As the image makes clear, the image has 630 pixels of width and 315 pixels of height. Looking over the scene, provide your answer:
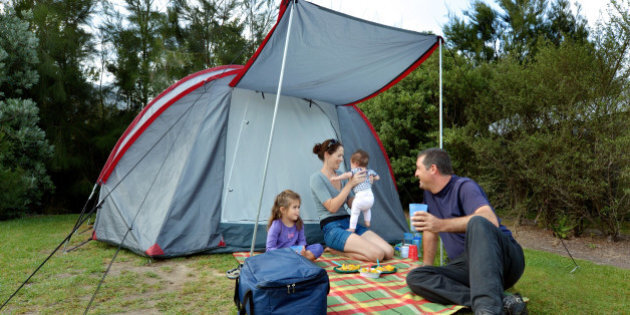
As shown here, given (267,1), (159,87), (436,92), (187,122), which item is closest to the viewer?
(187,122)

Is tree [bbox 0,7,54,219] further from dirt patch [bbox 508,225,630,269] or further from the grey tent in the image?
dirt patch [bbox 508,225,630,269]

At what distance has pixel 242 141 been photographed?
4.36m

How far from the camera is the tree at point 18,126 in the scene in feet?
19.1

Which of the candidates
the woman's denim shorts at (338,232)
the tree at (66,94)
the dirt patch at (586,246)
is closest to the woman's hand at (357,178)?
the woman's denim shorts at (338,232)

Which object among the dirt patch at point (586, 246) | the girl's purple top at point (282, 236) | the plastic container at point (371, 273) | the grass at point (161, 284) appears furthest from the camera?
the dirt patch at point (586, 246)

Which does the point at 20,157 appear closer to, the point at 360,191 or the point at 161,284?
the point at 161,284

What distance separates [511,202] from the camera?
18.9ft

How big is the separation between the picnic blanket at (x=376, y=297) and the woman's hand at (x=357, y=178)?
830 mm

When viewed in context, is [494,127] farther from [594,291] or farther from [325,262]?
[325,262]

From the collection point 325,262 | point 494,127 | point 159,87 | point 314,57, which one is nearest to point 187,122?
point 314,57

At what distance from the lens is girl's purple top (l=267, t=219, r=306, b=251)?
344cm

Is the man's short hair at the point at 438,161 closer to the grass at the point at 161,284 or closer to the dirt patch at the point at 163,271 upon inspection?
the grass at the point at 161,284

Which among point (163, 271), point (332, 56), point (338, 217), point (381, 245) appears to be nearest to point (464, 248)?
point (381, 245)

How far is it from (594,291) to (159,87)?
700 cm
